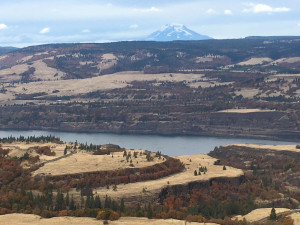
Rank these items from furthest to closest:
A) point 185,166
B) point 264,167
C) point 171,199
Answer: point 264,167 → point 185,166 → point 171,199

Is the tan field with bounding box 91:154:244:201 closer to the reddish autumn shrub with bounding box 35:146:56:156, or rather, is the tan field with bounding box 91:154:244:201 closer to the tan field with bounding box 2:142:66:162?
the tan field with bounding box 2:142:66:162

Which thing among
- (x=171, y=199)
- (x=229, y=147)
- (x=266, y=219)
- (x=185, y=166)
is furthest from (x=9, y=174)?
(x=229, y=147)

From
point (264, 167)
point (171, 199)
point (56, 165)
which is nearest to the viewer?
point (171, 199)

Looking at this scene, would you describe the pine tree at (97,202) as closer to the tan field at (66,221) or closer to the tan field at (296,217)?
the tan field at (66,221)

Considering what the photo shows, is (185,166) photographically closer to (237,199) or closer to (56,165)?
(237,199)

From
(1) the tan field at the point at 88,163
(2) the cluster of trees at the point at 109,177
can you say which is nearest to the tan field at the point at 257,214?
(2) the cluster of trees at the point at 109,177

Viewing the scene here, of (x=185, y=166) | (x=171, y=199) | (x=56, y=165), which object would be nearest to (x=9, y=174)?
(x=56, y=165)

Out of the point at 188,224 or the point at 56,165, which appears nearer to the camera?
the point at 188,224
